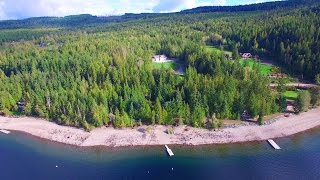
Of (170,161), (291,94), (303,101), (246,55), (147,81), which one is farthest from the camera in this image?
(246,55)

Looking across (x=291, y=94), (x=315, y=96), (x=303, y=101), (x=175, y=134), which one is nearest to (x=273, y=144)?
(x=303, y=101)

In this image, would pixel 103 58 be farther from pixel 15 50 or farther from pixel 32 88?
pixel 15 50

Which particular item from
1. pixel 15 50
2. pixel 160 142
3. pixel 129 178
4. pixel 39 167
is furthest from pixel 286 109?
pixel 15 50

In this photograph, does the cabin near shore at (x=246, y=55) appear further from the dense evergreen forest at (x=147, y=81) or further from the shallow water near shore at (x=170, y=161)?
the shallow water near shore at (x=170, y=161)

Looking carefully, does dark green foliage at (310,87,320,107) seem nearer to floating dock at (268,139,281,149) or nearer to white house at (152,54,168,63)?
floating dock at (268,139,281,149)

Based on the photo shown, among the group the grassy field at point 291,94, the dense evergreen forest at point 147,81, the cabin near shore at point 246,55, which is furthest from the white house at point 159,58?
the grassy field at point 291,94

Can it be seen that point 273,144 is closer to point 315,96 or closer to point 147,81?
point 315,96
